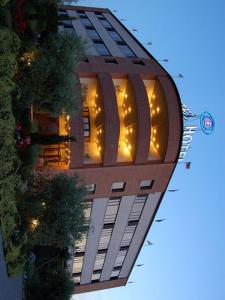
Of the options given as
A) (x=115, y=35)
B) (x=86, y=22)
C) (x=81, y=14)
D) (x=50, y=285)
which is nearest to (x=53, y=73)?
(x=50, y=285)

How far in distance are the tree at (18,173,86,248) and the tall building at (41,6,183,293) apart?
576cm

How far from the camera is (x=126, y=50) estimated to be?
44.5 meters

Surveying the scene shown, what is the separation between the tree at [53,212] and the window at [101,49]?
54.9 ft

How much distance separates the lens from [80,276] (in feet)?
163

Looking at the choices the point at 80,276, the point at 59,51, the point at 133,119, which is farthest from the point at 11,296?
the point at 80,276

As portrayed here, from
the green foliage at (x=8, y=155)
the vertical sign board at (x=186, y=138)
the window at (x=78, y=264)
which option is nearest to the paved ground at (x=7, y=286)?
the green foliage at (x=8, y=155)

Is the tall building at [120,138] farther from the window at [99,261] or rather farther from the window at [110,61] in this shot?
the window at [99,261]

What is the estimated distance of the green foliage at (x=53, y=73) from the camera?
29531mm

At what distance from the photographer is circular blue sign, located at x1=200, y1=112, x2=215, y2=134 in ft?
136

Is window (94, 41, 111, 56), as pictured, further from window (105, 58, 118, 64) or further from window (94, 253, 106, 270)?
window (94, 253, 106, 270)

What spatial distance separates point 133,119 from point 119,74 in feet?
15.3

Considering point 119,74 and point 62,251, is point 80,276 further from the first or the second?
point 119,74

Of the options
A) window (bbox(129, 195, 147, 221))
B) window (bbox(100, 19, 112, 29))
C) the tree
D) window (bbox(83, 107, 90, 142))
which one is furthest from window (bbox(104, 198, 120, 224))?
window (bbox(100, 19, 112, 29))

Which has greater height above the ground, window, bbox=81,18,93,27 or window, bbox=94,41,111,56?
window, bbox=81,18,93,27
